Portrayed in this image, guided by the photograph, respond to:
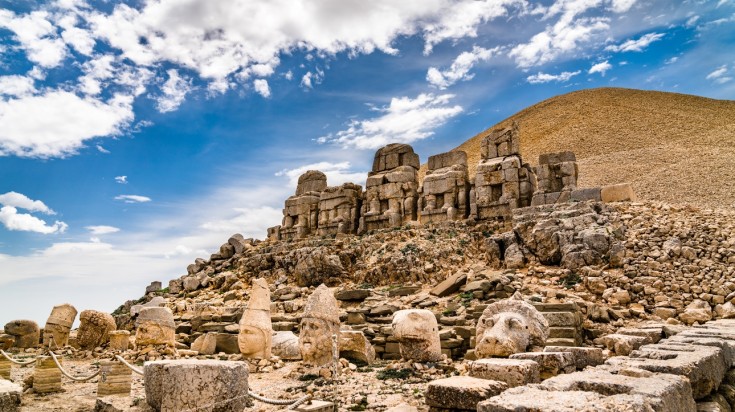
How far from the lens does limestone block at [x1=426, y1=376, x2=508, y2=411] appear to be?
3951 mm

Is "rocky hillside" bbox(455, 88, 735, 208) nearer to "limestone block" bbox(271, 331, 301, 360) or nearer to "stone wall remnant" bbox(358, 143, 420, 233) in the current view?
"stone wall remnant" bbox(358, 143, 420, 233)

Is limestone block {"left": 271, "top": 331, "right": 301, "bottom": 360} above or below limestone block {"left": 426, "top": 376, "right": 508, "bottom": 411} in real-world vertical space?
below

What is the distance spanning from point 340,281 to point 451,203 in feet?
18.4

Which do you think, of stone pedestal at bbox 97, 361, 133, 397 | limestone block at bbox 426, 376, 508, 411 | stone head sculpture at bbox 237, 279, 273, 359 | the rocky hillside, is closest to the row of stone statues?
the rocky hillside

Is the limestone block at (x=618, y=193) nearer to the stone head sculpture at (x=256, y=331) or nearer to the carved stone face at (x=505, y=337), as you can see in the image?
the carved stone face at (x=505, y=337)

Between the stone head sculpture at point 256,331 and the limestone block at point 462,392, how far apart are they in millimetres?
6269

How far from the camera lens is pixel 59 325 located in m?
14.6

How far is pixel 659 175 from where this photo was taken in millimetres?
31250

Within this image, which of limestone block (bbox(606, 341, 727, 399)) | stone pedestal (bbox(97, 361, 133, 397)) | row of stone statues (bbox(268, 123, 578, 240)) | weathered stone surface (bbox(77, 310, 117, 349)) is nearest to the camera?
A: limestone block (bbox(606, 341, 727, 399))

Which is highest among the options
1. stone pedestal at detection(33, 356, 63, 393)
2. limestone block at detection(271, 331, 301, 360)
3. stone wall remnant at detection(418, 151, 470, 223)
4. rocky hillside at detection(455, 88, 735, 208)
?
rocky hillside at detection(455, 88, 735, 208)

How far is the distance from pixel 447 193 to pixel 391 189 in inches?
110

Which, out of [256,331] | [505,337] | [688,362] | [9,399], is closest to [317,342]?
[256,331]

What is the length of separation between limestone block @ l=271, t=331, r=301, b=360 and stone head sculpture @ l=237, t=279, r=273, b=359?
702 millimetres

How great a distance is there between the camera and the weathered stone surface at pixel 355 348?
9.70m
